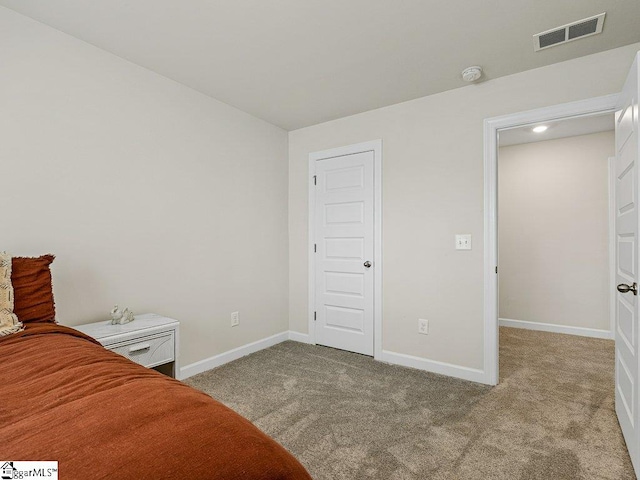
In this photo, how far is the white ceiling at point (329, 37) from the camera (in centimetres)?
191

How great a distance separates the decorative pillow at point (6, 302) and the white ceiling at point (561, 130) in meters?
4.09

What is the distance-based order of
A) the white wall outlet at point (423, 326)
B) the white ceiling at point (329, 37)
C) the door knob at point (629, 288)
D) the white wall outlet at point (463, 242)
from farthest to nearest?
the white wall outlet at point (423, 326) → the white wall outlet at point (463, 242) → the white ceiling at point (329, 37) → the door knob at point (629, 288)

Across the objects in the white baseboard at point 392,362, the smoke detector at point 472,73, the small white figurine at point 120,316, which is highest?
the smoke detector at point 472,73

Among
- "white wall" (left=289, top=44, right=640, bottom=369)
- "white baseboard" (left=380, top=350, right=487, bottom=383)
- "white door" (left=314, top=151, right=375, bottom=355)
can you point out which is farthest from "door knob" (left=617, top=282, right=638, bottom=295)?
"white door" (left=314, top=151, right=375, bottom=355)

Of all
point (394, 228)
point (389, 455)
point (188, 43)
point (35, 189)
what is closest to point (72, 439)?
point (389, 455)

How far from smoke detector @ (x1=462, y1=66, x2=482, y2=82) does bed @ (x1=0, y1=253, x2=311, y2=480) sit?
2722 mm

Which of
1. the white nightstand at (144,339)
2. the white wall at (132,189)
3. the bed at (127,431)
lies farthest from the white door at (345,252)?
the bed at (127,431)

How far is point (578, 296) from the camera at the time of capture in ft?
13.7

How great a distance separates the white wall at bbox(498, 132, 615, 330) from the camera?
4078 mm

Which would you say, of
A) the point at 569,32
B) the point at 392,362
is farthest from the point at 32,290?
the point at 569,32

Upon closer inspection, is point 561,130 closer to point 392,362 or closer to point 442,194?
point 442,194

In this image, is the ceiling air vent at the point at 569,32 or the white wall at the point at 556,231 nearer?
the ceiling air vent at the point at 569,32

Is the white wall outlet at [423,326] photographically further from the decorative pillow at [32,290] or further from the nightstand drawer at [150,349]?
the decorative pillow at [32,290]

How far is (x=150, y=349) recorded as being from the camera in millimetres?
2141
